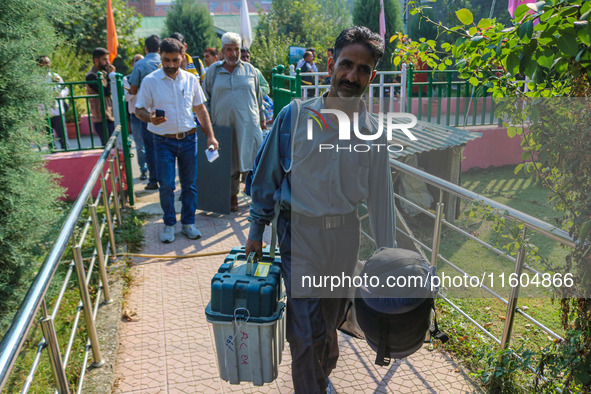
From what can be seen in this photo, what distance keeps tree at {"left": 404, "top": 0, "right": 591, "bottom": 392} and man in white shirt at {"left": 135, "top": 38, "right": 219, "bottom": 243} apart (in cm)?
314

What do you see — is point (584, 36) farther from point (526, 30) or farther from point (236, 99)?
point (236, 99)

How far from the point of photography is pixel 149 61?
6.62m

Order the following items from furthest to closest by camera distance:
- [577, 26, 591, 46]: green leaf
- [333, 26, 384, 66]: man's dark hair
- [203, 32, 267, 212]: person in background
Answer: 1. [203, 32, 267, 212]: person in background
2. [333, 26, 384, 66]: man's dark hair
3. [577, 26, 591, 46]: green leaf

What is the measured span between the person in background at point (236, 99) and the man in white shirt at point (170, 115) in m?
0.61

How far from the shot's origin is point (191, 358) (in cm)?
331

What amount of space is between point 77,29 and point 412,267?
17.9m

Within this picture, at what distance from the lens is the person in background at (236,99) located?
5.79m

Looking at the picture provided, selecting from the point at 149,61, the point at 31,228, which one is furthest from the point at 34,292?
the point at 149,61

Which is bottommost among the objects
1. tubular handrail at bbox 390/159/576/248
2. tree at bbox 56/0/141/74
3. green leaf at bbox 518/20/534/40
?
tubular handrail at bbox 390/159/576/248

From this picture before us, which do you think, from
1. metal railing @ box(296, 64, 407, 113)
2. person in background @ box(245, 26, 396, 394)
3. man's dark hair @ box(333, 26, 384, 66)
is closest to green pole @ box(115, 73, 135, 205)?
metal railing @ box(296, 64, 407, 113)

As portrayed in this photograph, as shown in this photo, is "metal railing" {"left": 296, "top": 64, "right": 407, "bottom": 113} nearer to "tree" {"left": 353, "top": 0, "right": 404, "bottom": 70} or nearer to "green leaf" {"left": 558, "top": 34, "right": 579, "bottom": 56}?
"green leaf" {"left": 558, "top": 34, "right": 579, "bottom": 56}

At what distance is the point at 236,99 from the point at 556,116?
4093 mm

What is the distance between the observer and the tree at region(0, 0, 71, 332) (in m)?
3.37

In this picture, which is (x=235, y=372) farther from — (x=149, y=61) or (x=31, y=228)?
(x=149, y=61)
